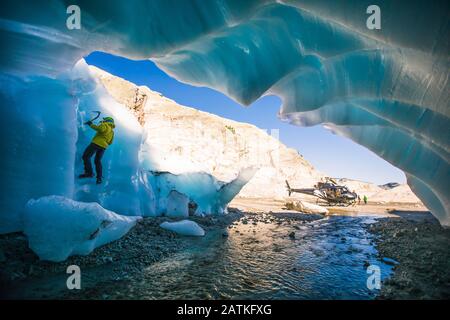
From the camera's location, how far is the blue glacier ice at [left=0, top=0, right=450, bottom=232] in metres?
3.35

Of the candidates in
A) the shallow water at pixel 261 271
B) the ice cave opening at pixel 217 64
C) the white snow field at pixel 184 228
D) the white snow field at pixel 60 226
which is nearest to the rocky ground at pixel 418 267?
the shallow water at pixel 261 271

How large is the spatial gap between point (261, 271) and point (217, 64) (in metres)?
3.97

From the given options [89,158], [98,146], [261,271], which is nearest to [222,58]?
[98,146]

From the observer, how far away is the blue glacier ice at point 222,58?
3.35 meters

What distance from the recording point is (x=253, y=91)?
16.0 feet

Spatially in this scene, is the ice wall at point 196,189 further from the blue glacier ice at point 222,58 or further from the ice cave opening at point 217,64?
the blue glacier ice at point 222,58

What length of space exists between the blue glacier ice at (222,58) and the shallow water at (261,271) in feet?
9.92

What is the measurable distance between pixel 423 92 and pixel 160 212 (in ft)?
27.0

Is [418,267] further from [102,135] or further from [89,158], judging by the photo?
[89,158]

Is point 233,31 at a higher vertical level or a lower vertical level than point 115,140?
higher

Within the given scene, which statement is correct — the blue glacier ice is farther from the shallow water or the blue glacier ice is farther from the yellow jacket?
the shallow water

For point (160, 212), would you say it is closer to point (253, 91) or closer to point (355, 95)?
point (253, 91)

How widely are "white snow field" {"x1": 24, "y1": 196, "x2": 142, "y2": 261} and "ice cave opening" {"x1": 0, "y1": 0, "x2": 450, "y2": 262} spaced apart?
0.15 feet
